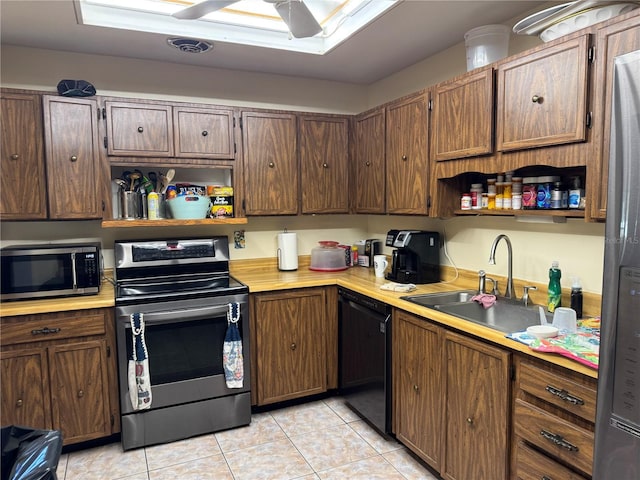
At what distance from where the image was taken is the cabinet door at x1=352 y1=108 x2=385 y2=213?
308cm

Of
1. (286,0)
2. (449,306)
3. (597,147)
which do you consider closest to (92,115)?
(286,0)

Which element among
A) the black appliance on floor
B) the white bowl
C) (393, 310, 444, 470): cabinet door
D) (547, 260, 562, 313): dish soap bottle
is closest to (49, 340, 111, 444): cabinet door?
the black appliance on floor

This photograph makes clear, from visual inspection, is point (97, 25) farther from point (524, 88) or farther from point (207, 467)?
point (207, 467)

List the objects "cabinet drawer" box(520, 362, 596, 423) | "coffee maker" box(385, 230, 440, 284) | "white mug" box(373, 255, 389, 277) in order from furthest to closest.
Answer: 1. "white mug" box(373, 255, 389, 277)
2. "coffee maker" box(385, 230, 440, 284)
3. "cabinet drawer" box(520, 362, 596, 423)

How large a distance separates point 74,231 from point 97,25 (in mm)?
1294

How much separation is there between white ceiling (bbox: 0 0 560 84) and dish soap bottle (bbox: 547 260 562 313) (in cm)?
133

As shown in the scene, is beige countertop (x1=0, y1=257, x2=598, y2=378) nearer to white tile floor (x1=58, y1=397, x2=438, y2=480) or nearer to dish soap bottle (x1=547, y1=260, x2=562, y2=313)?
dish soap bottle (x1=547, y1=260, x2=562, y2=313)

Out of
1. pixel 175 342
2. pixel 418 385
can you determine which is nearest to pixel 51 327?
pixel 175 342

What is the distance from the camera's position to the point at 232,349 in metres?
2.72

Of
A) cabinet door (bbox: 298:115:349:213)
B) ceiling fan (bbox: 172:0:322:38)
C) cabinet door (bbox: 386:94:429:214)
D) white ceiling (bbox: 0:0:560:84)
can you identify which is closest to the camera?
ceiling fan (bbox: 172:0:322:38)

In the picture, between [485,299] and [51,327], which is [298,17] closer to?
[485,299]

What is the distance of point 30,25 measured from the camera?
2453 millimetres

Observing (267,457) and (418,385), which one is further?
(267,457)

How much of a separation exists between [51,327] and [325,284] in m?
1.62
